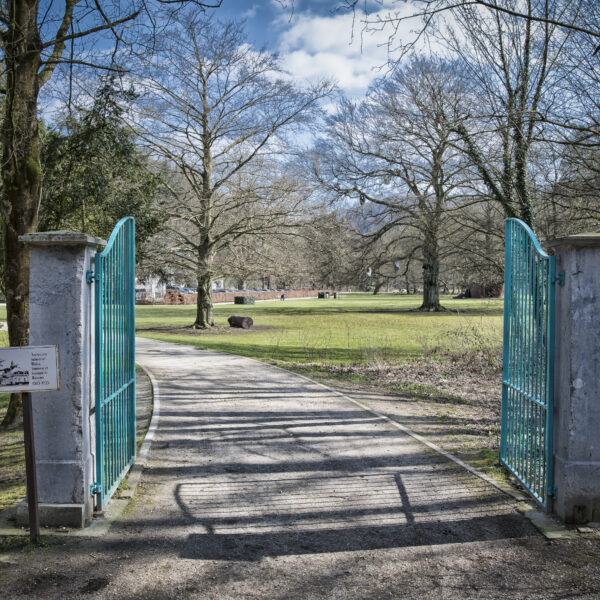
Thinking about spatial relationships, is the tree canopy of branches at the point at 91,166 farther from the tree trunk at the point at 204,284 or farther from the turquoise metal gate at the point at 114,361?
the tree trunk at the point at 204,284

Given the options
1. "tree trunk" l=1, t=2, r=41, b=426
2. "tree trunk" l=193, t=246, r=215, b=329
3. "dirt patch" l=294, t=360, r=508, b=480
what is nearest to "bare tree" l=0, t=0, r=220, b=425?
"tree trunk" l=1, t=2, r=41, b=426

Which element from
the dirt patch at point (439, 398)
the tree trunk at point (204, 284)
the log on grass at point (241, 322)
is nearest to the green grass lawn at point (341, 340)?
the log on grass at point (241, 322)

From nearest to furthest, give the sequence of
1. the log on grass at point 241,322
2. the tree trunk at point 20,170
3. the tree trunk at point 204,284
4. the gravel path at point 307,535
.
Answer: the gravel path at point 307,535 → the tree trunk at point 20,170 → the tree trunk at point 204,284 → the log on grass at point 241,322

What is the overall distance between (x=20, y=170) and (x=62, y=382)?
14.9 ft

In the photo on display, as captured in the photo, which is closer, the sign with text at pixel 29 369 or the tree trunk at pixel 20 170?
the sign with text at pixel 29 369

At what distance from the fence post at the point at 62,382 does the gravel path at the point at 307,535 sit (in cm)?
40

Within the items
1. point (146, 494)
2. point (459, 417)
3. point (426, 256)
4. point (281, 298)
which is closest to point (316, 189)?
point (426, 256)

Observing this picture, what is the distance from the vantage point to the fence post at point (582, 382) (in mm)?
4504

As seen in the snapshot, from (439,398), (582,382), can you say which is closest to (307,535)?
(582,382)

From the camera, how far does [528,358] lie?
5395 mm

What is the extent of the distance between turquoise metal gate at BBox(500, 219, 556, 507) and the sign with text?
3.72 meters

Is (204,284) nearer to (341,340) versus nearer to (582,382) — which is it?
(341,340)

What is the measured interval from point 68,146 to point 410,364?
9.02 metres

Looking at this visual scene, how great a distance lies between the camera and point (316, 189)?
86.0 ft
